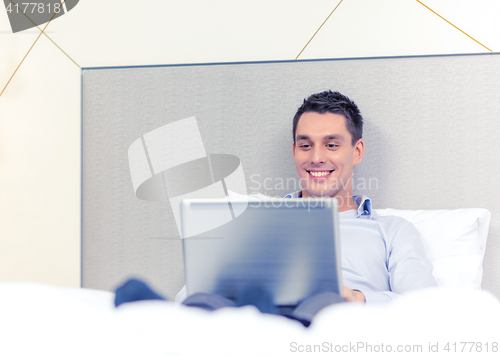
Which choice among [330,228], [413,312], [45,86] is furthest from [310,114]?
[45,86]

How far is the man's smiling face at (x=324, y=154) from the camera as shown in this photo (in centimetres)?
143

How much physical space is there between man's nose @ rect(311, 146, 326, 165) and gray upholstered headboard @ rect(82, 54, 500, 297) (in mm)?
237

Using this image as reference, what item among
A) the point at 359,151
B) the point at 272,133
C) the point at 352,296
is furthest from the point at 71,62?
the point at 352,296

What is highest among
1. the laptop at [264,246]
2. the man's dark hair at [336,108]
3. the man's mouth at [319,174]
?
the man's dark hair at [336,108]

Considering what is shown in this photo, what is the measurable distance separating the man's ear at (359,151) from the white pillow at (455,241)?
272 millimetres

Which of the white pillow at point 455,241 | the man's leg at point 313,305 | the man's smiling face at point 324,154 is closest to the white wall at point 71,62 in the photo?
the man's smiling face at point 324,154

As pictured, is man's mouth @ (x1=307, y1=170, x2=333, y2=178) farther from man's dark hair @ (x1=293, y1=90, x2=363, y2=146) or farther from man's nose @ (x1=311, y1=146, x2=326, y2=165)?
man's dark hair @ (x1=293, y1=90, x2=363, y2=146)

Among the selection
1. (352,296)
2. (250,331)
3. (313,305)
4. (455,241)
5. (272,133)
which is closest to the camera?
(250,331)

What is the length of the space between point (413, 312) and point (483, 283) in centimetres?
107

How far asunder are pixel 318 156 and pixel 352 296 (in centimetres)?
61

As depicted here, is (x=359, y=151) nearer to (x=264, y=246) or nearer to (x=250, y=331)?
(x=264, y=246)

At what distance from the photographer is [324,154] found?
56.4 inches

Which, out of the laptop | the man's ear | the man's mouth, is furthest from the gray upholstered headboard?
the laptop

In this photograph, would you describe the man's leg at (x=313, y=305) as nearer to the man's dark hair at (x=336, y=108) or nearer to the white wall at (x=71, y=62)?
the man's dark hair at (x=336, y=108)
